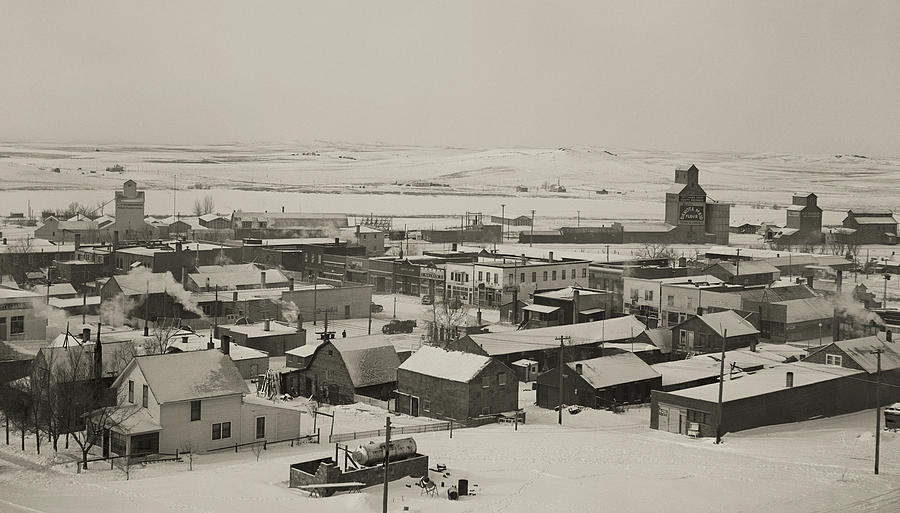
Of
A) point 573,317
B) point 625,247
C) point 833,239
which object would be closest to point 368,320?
point 573,317

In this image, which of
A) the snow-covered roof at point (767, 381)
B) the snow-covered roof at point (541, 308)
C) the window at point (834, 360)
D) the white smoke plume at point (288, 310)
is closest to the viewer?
the snow-covered roof at point (767, 381)

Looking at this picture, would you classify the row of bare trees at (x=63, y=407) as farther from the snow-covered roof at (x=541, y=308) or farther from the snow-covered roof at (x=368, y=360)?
the snow-covered roof at (x=541, y=308)

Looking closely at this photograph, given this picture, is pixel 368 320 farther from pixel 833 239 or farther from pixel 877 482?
pixel 833 239

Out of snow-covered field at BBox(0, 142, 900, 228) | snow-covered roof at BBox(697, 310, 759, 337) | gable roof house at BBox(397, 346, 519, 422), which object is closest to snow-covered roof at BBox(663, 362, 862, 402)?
gable roof house at BBox(397, 346, 519, 422)

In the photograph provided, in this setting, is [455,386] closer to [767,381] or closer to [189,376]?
Answer: [189,376]

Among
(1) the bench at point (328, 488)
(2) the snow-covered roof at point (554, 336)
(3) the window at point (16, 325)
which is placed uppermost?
(2) the snow-covered roof at point (554, 336)

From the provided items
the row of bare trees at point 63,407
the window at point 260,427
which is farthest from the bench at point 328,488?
the row of bare trees at point 63,407
